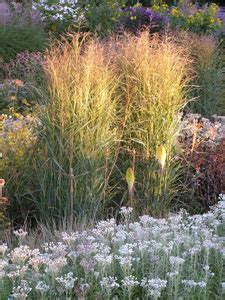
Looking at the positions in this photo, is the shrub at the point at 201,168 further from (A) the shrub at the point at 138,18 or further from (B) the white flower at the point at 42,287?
(A) the shrub at the point at 138,18

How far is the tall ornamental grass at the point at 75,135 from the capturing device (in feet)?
19.4

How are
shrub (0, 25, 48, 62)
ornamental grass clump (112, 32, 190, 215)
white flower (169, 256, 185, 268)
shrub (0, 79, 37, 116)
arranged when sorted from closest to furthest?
white flower (169, 256, 185, 268)
ornamental grass clump (112, 32, 190, 215)
shrub (0, 79, 37, 116)
shrub (0, 25, 48, 62)

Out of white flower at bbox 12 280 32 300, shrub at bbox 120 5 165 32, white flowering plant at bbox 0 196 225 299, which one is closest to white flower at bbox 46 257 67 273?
white flowering plant at bbox 0 196 225 299

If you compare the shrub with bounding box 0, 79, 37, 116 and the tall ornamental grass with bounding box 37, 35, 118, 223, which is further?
the shrub with bounding box 0, 79, 37, 116

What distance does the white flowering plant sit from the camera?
371cm

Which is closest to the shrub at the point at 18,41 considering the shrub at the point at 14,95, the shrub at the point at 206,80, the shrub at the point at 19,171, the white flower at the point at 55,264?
the shrub at the point at 14,95

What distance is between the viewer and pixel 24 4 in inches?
685

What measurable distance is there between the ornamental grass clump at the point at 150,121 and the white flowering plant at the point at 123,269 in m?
1.75

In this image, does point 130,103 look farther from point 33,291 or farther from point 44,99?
point 33,291

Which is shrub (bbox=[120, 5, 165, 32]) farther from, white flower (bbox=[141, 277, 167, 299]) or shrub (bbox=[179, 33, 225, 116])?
white flower (bbox=[141, 277, 167, 299])

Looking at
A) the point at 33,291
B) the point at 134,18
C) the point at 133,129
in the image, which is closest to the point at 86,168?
the point at 133,129

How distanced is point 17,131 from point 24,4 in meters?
11.0

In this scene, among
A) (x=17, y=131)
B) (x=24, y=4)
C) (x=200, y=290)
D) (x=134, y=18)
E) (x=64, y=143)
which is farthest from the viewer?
(x=24, y=4)

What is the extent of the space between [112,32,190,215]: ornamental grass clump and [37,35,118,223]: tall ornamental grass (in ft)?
1.17
